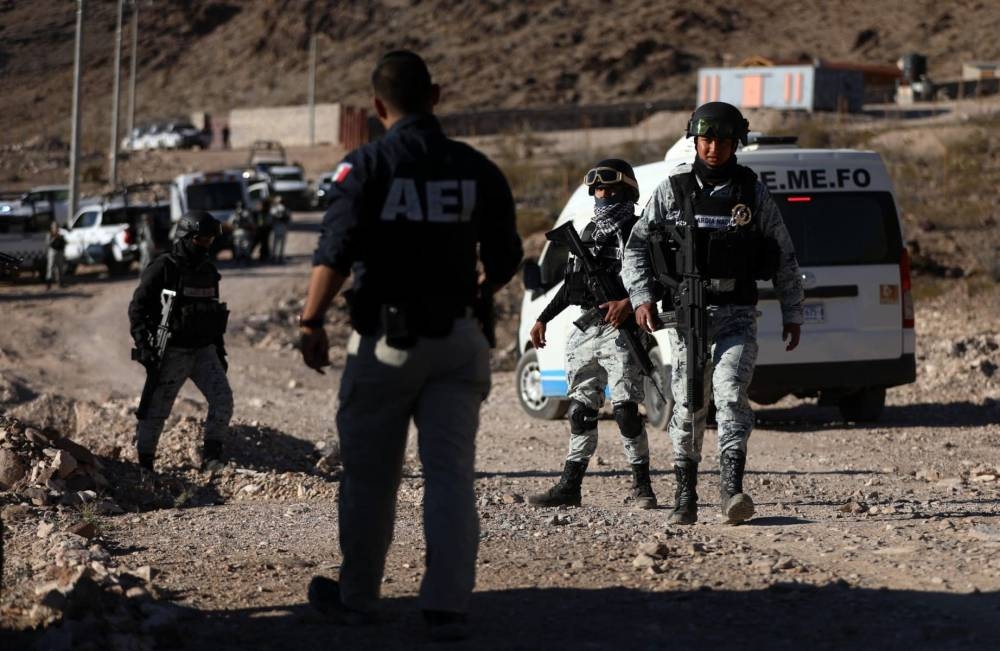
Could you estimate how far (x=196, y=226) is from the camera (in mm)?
9734

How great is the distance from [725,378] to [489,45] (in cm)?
8039

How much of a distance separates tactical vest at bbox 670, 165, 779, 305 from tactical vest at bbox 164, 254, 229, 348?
344 cm

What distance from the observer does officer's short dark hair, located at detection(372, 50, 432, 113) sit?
5.30m

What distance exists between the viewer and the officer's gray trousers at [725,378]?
7.47 metres

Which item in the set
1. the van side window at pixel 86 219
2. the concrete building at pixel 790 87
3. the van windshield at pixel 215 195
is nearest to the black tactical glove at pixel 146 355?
the van side window at pixel 86 219

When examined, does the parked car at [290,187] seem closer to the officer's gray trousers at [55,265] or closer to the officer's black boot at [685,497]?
the officer's gray trousers at [55,265]

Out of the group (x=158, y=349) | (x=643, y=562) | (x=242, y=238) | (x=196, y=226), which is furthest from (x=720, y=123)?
(x=242, y=238)

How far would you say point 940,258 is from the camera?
83.8 feet

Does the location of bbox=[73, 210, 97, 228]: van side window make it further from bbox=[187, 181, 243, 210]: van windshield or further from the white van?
the white van

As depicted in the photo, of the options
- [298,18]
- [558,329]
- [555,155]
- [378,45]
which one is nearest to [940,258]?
[558,329]

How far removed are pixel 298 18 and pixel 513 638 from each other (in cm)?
9219

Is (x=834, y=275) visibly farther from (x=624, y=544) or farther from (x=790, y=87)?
(x=790, y=87)

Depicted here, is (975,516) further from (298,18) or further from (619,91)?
(298,18)

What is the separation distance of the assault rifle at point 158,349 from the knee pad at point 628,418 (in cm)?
298
